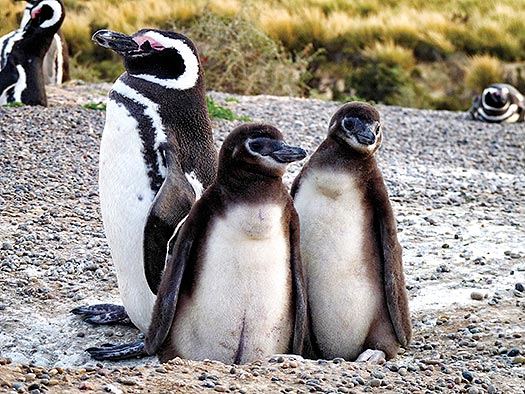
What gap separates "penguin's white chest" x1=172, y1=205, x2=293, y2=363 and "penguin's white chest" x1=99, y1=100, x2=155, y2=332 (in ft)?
2.20

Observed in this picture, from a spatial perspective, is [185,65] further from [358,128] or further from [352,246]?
[352,246]

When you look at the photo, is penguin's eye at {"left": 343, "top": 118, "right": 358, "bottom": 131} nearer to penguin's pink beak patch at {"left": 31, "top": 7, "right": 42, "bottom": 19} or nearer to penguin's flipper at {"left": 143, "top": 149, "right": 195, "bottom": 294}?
penguin's flipper at {"left": 143, "top": 149, "right": 195, "bottom": 294}

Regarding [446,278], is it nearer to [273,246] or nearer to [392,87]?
[273,246]

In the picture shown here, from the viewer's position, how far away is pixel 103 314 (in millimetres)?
4914

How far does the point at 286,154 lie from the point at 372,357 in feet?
3.14

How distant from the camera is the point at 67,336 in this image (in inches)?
188

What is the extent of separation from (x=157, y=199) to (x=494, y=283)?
1.92 metres

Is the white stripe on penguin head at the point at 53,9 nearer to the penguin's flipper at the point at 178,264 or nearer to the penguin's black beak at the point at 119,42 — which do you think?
the penguin's black beak at the point at 119,42

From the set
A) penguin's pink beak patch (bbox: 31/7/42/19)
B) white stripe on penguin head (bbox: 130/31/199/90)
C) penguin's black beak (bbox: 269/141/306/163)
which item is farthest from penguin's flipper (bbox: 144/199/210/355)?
penguin's pink beak patch (bbox: 31/7/42/19)

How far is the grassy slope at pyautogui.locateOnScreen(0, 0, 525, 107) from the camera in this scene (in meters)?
17.3

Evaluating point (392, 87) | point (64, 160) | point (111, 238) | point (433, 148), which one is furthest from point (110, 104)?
point (392, 87)

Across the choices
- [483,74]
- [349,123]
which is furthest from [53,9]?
[483,74]

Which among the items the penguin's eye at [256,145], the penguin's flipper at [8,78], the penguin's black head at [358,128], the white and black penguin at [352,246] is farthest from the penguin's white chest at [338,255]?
the penguin's flipper at [8,78]

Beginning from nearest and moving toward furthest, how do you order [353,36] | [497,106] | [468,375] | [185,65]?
[468,375] → [185,65] → [497,106] → [353,36]
